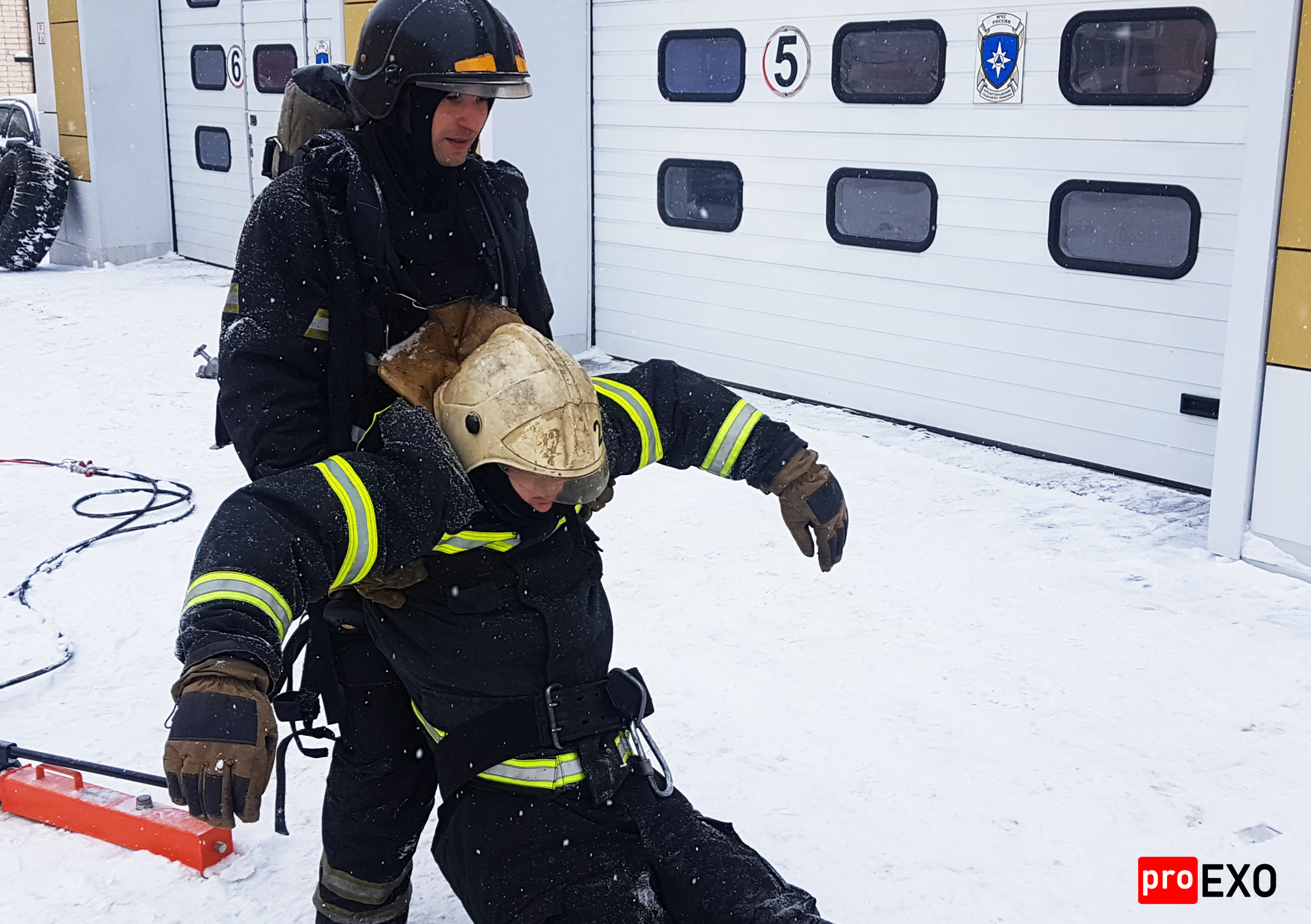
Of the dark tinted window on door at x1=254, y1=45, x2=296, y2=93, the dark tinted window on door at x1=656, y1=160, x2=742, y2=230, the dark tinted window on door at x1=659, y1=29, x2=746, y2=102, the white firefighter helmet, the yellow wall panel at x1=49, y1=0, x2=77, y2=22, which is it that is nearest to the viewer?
the white firefighter helmet

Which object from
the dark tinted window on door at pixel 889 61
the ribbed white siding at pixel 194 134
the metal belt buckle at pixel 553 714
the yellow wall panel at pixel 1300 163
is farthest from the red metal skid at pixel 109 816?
the ribbed white siding at pixel 194 134

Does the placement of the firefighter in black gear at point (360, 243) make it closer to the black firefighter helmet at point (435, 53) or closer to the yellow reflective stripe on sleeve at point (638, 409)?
the black firefighter helmet at point (435, 53)

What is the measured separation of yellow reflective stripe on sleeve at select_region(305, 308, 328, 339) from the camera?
2.46m

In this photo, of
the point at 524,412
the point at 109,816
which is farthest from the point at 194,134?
the point at 524,412

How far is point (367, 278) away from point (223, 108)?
1088 cm

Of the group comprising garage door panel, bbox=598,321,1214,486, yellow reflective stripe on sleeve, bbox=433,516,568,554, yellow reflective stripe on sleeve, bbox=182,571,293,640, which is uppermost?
yellow reflective stripe on sleeve, bbox=182,571,293,640

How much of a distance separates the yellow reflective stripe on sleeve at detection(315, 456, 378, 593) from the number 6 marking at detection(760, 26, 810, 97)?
5.70m

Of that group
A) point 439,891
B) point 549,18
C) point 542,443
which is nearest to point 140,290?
point 549,18

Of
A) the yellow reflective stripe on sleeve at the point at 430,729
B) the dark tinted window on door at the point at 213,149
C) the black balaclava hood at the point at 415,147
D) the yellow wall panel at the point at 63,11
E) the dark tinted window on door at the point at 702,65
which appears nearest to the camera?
the yellow reflective stripe on sleeve at the point at 430,729

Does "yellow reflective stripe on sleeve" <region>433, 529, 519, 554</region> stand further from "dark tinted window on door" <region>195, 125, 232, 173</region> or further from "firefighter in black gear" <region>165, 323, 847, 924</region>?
"dark tinted window on door" <region>195, 125, 232, 173</region>

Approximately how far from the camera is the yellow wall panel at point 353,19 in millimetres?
9266

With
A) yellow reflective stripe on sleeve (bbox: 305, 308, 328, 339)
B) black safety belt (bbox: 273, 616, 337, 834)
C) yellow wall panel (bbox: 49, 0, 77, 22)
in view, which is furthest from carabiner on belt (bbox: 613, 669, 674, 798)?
yellow wall panel (bbox: 49, 0, 77, 22)

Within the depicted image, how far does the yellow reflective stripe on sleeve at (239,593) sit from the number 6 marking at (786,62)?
19.5 feet

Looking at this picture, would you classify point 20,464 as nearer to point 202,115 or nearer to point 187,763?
point 187,763
